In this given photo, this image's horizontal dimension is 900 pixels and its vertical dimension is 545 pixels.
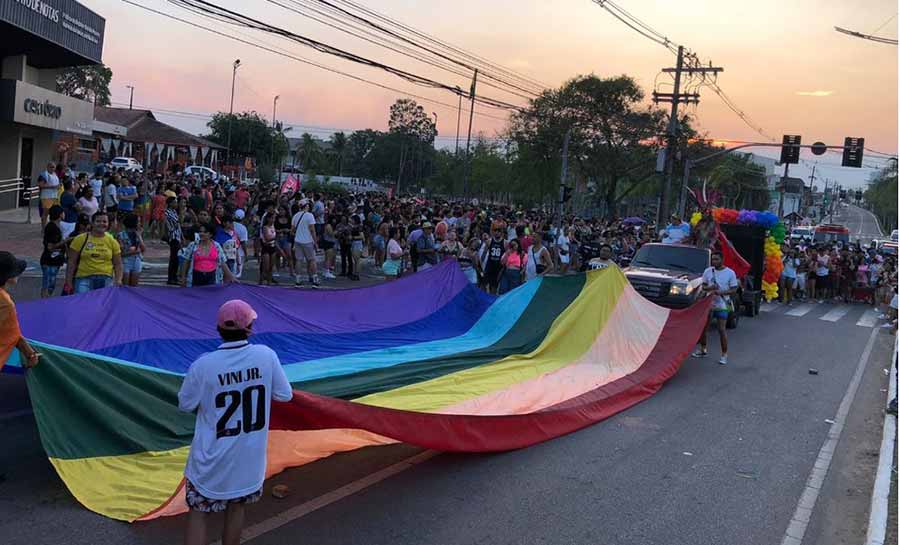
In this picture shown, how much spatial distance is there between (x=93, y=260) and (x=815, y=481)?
330 inches

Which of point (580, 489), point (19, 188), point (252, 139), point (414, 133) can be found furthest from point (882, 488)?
point (414, 133)

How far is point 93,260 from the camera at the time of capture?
9.11 metres

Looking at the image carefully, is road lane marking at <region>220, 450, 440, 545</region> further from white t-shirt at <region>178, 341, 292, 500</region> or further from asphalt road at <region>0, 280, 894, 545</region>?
white t-shirt at <region>178, 341, 292, 500</region>

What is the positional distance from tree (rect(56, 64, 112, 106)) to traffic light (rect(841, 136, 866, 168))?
222 feet

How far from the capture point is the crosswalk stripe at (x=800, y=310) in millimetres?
23266

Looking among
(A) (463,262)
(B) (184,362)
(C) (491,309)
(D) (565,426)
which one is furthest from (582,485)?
(A) (463,262)

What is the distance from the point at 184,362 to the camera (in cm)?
778

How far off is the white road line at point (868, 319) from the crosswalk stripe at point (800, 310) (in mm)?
1593

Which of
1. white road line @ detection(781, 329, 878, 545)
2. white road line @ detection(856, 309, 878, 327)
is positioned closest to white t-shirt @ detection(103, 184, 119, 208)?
white road line @ detection(781, 329, 878, 545)

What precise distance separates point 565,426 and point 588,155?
48.5 m

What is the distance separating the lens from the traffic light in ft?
106

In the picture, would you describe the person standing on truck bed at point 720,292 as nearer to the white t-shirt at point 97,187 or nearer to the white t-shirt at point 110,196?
the white t-shirt at point 110,196

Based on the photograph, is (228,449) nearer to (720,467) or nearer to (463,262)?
(720,467)

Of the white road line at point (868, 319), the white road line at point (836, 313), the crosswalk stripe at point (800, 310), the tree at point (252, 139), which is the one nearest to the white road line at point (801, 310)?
the crosswalk stripe at point (800, 310)
